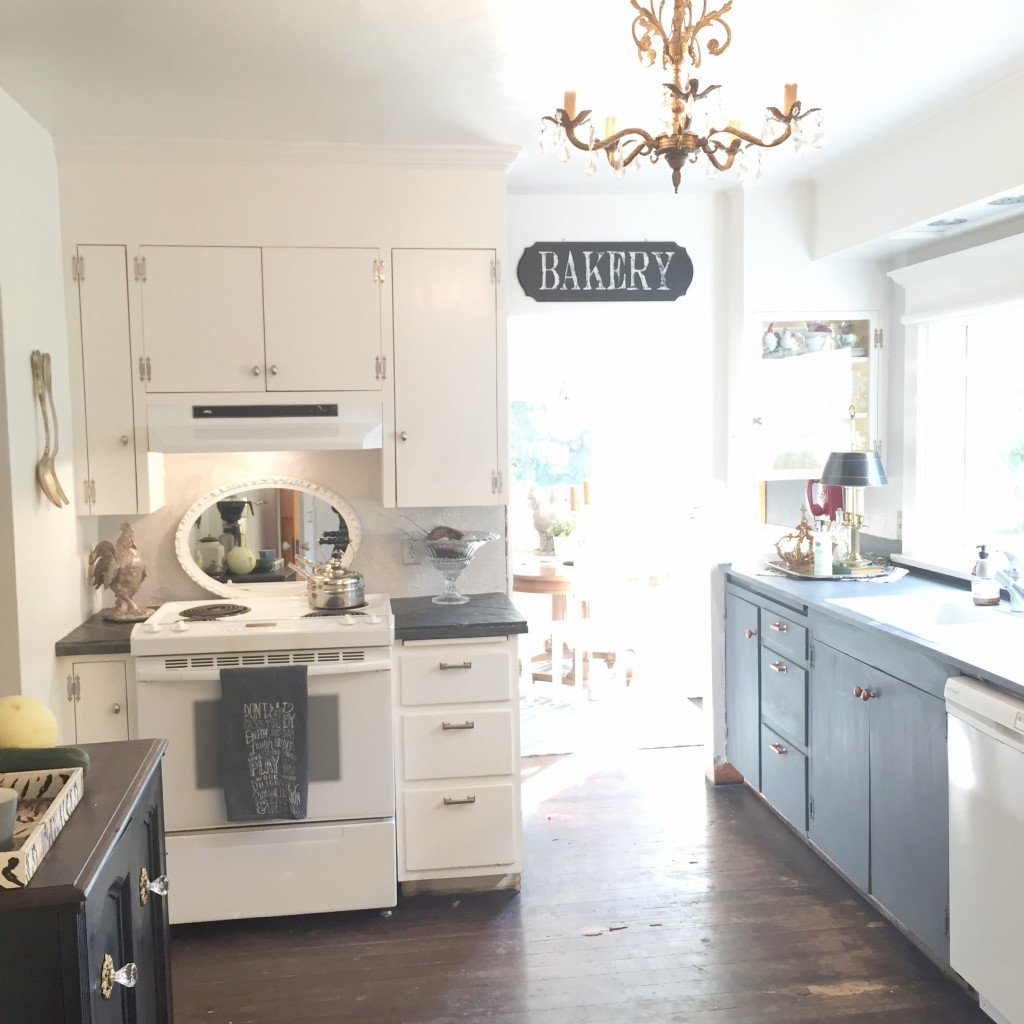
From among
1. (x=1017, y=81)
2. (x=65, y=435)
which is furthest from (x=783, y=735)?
(x=65, y=435)

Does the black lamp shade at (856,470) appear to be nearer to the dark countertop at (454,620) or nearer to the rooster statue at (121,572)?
the dark countertop at (454,620)

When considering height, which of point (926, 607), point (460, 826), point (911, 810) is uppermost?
point (926, 607)

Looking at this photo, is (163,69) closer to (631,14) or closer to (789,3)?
(631,14)

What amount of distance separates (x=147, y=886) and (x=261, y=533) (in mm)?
1968

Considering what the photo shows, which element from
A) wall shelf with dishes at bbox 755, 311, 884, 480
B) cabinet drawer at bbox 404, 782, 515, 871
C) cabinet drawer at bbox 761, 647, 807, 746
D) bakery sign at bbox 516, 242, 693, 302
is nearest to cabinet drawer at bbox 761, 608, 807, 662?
cabinet drawer at bbox 761, 647, 807, 746

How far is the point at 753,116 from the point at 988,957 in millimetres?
2406

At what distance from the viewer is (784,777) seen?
3426 mm

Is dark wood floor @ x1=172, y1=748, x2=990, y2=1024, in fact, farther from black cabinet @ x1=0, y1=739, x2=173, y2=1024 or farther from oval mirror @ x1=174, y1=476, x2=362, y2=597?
oval mirror @ x1=174, y1=476, x2=362, y2=597

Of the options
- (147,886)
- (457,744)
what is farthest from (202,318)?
(147,886)

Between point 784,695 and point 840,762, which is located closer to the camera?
point 840,762

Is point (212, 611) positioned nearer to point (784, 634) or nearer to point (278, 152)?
point (278, 152)

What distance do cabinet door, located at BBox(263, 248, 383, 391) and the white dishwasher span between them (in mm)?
2108

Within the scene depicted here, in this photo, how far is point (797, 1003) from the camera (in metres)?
2.51

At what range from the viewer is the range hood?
3.20 meters
